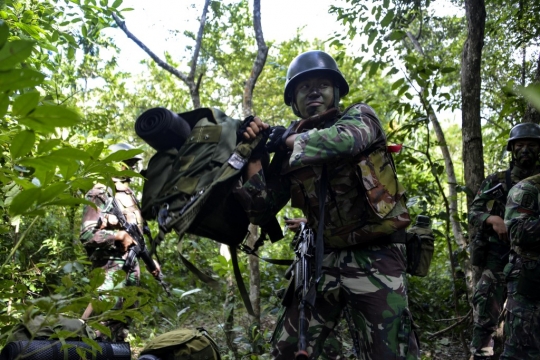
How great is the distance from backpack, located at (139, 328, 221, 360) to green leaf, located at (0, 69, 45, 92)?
1837mm

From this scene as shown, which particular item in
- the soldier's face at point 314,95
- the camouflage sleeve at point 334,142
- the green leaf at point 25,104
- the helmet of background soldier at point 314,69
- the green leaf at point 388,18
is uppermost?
the green leaf at point 388,18

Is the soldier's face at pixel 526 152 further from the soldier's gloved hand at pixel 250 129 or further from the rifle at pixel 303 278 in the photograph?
the soldier's gloved hand at pixel 250 129

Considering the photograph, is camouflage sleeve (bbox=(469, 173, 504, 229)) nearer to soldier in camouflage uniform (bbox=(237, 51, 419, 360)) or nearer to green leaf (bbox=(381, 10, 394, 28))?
green leaf (bbox=(381, 10, 394, 28))

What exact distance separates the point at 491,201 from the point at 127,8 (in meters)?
3.53

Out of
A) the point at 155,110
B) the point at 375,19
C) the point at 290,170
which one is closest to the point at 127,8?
the point at 155,110

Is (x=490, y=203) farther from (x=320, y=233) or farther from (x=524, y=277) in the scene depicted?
(x=320, y=233)

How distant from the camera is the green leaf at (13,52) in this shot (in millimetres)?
850

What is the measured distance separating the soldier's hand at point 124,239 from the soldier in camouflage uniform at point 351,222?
2.93 metres

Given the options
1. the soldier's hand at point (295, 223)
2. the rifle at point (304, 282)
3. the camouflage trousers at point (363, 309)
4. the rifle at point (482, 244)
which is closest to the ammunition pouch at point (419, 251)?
the camouflage trousers at point (363, 309)

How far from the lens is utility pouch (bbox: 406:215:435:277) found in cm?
306

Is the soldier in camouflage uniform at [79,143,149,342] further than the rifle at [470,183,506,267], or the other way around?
the soldier in camouflage uniform at [79,143,149,342]

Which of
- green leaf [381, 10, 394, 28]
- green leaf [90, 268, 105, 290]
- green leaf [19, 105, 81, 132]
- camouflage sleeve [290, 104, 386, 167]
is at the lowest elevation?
green leaf [90, 268, 105, 290]

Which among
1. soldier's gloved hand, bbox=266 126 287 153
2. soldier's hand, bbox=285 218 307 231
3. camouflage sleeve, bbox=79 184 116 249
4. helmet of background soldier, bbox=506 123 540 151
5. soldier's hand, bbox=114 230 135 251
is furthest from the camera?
soldier's hand, bbox=114 230 135 251

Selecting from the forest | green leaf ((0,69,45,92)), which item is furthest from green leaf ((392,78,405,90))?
green leaf ((0,69,45,92))
